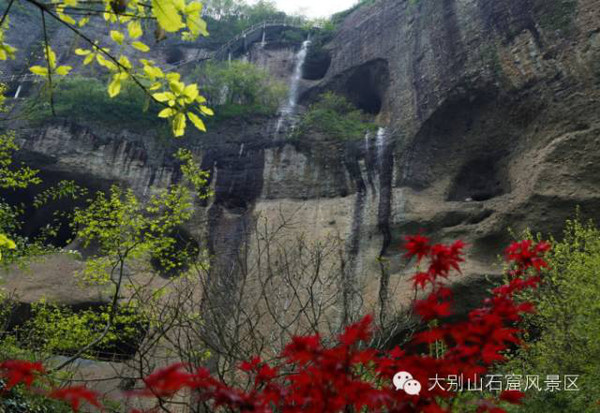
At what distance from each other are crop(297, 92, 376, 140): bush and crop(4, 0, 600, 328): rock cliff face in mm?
370

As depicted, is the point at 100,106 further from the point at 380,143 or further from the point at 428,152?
the point at 428,152

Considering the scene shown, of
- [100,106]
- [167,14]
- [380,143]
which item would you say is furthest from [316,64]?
[167,14]

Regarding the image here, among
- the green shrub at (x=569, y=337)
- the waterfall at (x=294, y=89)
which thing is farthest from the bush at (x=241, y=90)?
the green shrub at (x=569, y=337)

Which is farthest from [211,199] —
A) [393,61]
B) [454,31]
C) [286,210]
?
[454,31]

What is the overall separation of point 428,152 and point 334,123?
3.13 metres

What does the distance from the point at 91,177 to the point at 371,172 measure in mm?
8080

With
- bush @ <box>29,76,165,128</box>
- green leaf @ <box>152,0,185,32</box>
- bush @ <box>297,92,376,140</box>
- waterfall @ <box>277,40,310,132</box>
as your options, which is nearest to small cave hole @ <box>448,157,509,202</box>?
bush @ <box>297,92,376,140</box>

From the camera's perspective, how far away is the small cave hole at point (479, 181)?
39.9 ft

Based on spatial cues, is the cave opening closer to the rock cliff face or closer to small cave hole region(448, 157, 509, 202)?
the rock cliff face

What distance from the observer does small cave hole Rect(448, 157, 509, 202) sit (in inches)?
478

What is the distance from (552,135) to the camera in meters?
10.4

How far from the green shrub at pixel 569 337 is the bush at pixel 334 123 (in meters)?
7.94

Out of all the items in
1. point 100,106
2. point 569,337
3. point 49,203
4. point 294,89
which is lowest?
point 569,337

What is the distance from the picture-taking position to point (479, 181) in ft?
41.4
